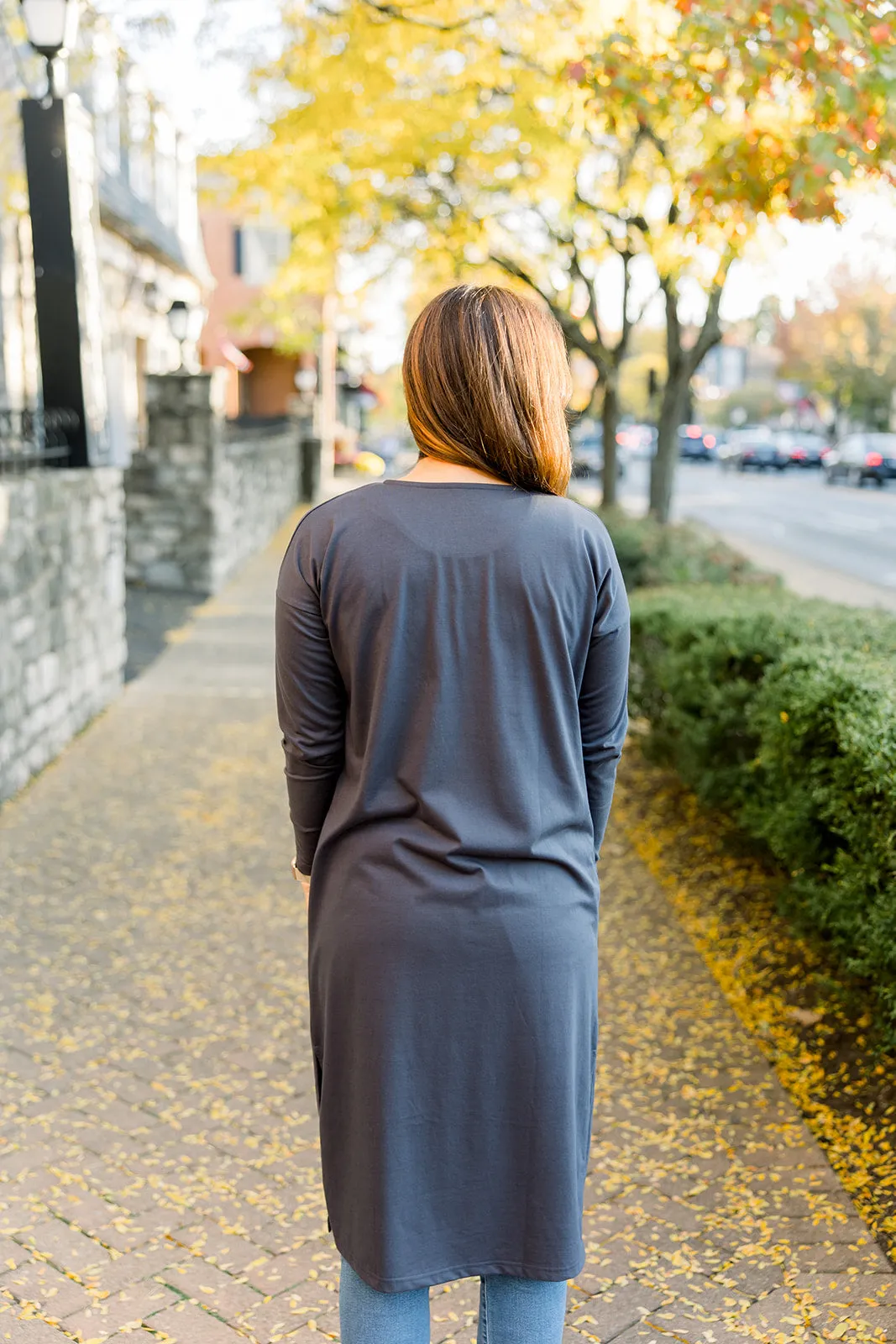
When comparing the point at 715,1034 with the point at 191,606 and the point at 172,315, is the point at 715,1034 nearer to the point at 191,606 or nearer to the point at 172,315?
the point at 191,606

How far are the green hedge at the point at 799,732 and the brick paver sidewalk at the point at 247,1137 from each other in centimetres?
56

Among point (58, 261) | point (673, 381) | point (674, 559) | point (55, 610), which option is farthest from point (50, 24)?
point (673, 381)

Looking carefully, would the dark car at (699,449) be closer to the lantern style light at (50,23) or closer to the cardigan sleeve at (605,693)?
the lantern style light at (50,23)

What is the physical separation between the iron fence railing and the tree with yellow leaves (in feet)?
10.1

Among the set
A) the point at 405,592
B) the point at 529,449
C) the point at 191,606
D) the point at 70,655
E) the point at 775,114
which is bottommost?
the point at 191,606

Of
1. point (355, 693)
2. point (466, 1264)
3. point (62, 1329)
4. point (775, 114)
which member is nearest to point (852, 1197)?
point (466, 1264)

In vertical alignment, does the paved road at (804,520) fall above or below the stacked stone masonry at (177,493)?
below

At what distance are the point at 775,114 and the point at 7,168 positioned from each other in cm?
868

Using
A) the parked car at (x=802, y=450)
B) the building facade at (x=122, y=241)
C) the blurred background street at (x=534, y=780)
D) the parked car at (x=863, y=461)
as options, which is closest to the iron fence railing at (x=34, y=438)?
the blurred background street at (x=534, y=780)

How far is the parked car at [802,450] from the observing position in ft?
169

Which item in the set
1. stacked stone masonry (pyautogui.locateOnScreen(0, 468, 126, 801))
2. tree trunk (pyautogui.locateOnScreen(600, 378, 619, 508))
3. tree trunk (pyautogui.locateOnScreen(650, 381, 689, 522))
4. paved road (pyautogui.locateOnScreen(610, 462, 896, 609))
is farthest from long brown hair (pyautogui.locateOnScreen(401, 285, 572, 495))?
tree trunk (pyautogui.locateOnScreen(600, 378, 619, 508))

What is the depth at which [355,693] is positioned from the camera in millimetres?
2041

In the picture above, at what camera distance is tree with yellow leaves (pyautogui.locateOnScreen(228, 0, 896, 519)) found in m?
5.12

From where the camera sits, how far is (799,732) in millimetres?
4074
